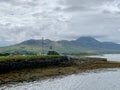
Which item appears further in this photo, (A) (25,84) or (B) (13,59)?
(B) (13,59)

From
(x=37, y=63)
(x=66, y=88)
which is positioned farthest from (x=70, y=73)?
(x=66, y=88)

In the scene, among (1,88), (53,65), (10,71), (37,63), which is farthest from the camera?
(53,65)

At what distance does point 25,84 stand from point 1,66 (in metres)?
17.8

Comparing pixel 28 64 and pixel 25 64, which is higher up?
pixel 25 64

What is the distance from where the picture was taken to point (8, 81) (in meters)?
69.0

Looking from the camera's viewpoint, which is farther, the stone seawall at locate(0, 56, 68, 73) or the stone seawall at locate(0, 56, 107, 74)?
the stone seawall at locate(0, 56, 107, 74)

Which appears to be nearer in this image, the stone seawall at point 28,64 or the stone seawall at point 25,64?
the stone seawall at point 25,64

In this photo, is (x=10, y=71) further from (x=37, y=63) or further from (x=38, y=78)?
(x=37, y=63)

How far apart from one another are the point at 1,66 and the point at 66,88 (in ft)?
82.0

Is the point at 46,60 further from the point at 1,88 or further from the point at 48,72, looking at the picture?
the point at 1,88

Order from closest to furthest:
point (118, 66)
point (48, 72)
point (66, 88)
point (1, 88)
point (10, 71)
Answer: point (1, 88) < point (66, 88) < point (10, 71) < point (48, 72) < point (118, 66)

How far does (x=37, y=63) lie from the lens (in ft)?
342

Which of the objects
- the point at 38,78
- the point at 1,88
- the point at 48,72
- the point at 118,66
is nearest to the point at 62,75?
the point at 48,72

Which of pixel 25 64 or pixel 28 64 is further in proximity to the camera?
pixel 28 64
